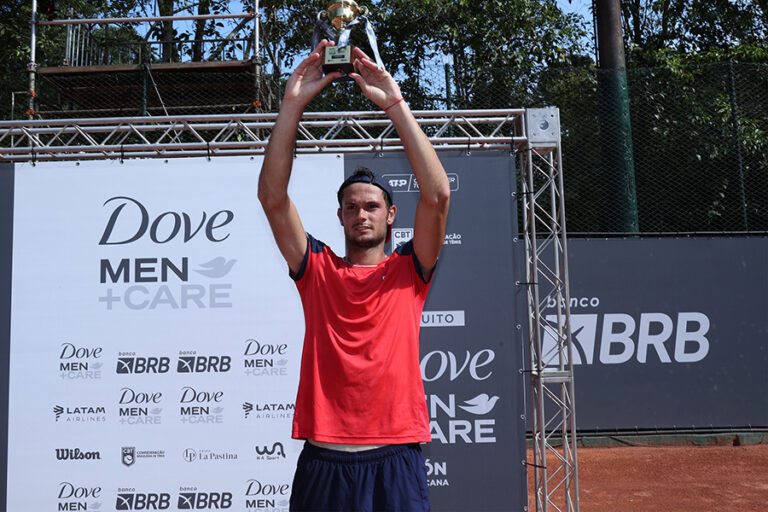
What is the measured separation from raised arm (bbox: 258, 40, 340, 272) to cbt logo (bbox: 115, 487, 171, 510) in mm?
3025

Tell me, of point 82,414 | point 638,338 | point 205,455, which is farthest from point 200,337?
point 638,338

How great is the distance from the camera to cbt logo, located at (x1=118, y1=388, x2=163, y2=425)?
4914 millimetres

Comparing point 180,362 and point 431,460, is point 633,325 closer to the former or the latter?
point 431,460

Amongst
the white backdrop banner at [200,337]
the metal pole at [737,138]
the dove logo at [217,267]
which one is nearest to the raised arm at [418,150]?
the white backdrop banner at [200,337]

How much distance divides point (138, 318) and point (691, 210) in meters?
7.30

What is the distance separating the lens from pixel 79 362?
5.00m

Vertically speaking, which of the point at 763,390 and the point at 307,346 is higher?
the point at 307,346

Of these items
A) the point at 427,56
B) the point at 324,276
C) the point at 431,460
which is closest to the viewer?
the point at 324,276

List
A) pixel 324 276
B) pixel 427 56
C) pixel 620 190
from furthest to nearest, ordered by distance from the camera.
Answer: pixel 427 56 < pixel 620 190 < pixel 324 276

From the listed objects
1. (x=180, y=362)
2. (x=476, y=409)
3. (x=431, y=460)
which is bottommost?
(x=431, y=460)

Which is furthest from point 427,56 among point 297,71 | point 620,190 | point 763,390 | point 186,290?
point 297,71

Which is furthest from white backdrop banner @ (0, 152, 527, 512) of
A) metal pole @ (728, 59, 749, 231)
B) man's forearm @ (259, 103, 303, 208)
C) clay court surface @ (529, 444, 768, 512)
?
metal pole @ (728, 59, 749, 231)

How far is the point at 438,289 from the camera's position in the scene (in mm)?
5117

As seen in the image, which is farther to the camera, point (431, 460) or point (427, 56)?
point (427, 56)
